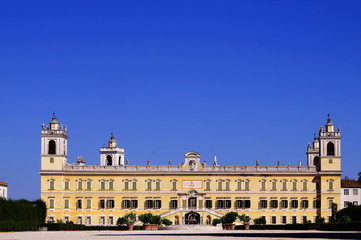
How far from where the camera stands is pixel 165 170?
111 m

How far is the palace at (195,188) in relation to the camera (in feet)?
362

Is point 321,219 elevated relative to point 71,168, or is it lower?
lower

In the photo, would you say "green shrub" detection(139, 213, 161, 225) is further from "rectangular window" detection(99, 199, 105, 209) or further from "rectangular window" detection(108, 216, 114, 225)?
"rectangular window" detection(99, 199, 105, 209)

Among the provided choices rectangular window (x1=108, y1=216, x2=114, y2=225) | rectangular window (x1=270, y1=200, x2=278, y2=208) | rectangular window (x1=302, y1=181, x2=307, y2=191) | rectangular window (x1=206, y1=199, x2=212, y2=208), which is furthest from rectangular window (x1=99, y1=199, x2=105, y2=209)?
rectangular window (x1=302, y1=181, x2=307, y2=191)

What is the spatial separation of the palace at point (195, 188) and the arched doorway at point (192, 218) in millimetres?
1025

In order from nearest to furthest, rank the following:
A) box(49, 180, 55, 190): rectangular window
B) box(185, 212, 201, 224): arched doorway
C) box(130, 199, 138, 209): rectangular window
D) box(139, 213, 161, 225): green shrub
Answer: box(139, 213, 161, 225): green shrub, box(185, 212, 201, 224): arched doorway, box(49, 180, 55, 190): rectangular window, box(130, 199, 138, 209): rectangular window

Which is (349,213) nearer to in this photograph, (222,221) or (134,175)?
(222,221)

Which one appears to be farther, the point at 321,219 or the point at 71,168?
Result: the point at 71,168

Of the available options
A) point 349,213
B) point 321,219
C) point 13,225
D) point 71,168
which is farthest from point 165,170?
point 13,225

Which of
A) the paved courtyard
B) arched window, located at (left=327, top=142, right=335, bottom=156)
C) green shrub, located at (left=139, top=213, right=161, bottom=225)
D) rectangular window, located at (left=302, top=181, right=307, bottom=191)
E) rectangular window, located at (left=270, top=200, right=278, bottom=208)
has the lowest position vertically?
the paved courtyard

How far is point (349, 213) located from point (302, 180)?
21.2m

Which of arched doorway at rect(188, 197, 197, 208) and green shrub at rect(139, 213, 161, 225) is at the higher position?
arched doorway at rect(188, 197, 197, 208)

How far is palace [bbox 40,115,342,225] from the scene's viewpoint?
110 meters

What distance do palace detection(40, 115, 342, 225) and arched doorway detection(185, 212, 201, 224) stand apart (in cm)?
102
